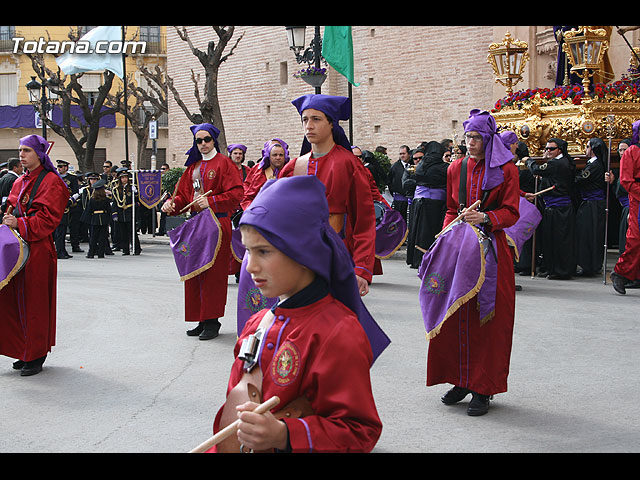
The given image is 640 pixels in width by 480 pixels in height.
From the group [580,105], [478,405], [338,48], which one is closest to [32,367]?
[478,405]

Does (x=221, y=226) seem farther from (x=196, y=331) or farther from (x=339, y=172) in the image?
(x=339, y=172)

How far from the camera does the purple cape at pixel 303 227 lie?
2.69m

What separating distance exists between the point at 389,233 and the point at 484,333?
7979 mm

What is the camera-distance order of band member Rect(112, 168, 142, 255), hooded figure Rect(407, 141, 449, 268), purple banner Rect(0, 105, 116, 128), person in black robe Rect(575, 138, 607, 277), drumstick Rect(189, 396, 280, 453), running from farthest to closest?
1. purple banner Rect(0, 105, 116, 128)
2. band member Rect(112, 168, 142, 255)
3. hooded figure Rect(407, 141, 449, 268)
4. person in black robe Rect(575, 138, 607, 277)
5. drumstick Rect(189, 396, 280, 453)

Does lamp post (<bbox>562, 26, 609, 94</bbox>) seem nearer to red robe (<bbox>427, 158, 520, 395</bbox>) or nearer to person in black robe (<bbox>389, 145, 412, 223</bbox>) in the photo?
person in black robe (<bbox>389, 145, 412, 223</bbox>)

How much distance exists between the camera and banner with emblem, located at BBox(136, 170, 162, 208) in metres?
19.1

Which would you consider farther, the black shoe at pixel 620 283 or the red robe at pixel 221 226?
the black shoe at pixel 620 283

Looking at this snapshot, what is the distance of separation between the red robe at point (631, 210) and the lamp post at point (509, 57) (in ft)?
Answer: 21.6

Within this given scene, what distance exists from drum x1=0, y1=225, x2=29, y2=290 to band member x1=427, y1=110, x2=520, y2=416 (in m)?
3.58

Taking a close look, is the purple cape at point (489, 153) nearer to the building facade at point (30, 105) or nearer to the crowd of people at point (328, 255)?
the crowd of people at point (328, 255)

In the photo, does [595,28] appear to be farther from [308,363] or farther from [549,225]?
[308,363]

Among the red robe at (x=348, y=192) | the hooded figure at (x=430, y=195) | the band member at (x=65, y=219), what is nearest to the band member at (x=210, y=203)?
the red robe at (x=348, y=192)

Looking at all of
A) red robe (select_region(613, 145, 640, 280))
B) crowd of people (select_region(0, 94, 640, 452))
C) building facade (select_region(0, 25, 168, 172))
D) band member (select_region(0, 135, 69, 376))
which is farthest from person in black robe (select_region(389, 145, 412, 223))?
building facade (select_region(0, 25, 168, 172))
